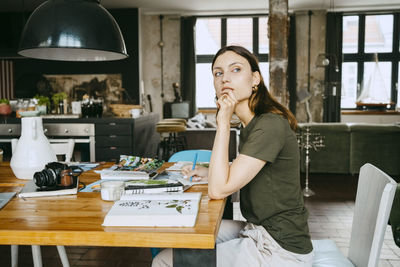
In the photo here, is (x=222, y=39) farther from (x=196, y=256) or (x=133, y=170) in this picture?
(x=196, y=256)

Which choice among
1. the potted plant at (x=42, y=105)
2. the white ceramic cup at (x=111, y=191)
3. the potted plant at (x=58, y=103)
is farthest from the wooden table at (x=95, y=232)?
the potted plant at (x=58, y=103)

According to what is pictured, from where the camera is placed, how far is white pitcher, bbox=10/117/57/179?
1.80 metres

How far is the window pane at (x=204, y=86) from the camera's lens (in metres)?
10.4

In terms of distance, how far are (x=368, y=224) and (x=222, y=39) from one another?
30.6 feet

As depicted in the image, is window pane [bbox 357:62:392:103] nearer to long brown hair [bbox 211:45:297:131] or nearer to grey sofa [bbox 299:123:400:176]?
grey sofa [bbox 299:123:400:176]

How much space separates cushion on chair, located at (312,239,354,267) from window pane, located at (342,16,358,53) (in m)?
9.21

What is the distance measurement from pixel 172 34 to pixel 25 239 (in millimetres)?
9369

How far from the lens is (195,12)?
32.3 ft

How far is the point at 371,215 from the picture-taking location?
1384mm

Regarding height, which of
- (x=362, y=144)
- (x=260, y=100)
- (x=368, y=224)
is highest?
(x=260, y=100)

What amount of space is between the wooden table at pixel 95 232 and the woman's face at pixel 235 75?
527 millimetres

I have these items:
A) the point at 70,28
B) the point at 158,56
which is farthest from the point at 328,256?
the point at 158,56

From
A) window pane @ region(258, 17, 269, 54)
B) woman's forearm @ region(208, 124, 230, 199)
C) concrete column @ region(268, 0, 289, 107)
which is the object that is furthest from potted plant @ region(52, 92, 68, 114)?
window pane @ region(258, 17, 269, 54)

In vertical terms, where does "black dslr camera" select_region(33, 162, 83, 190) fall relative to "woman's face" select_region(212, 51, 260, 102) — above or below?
below
